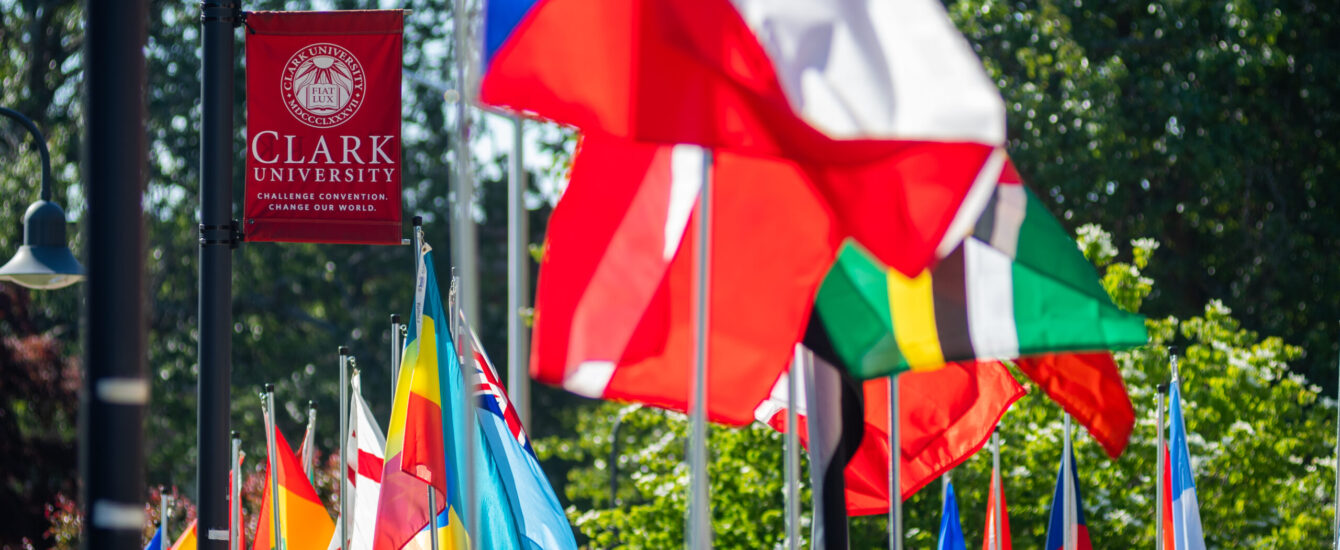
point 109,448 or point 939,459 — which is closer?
point 109,448

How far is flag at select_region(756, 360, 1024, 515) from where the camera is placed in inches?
267

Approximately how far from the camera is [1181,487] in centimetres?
1053

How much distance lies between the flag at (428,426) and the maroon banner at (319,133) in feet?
3.20

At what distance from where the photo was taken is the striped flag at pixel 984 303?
4.88 metres

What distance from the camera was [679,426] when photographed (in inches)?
669

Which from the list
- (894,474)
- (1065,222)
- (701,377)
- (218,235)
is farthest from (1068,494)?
(1065,222)

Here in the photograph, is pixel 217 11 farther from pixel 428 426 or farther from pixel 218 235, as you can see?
pixel 428 426

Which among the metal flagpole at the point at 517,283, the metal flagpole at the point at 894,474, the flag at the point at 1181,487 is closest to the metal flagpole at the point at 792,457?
the metal flagpole at the point at 894,474

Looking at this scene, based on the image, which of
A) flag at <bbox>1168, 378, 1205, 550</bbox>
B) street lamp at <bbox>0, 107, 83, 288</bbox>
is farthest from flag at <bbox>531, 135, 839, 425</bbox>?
flag at <bbox>1168, 378, 1205, 550</bbox>

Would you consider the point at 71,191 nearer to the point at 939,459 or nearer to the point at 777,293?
the point at 939,459

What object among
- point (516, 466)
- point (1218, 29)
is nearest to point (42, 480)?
point (516, 466)

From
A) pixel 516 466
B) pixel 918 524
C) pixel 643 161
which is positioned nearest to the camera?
pixel 643 161

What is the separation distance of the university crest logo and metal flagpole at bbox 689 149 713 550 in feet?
10.0

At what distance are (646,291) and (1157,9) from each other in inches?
814
